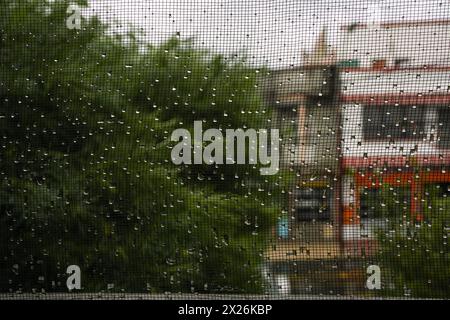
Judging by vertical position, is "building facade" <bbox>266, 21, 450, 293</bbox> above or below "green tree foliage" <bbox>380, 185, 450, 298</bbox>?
above

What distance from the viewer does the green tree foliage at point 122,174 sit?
1.82m

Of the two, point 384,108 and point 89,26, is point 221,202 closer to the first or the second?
point 384,108

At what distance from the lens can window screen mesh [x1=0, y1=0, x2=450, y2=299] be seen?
1771 millimetres

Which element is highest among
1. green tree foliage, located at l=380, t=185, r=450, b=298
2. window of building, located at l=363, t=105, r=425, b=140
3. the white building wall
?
the white building wall

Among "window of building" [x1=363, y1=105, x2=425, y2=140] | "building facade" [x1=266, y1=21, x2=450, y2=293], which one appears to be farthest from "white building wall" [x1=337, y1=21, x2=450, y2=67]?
"window of building" [x1=363, y1=105, x2=425, y2=140]

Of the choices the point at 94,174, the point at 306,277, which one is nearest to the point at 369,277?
the point at 306,277

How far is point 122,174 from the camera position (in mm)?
1853

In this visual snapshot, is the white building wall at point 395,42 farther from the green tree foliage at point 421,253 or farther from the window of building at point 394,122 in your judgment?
the green tree foliage at point 421,253

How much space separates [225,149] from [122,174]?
1.10 ft

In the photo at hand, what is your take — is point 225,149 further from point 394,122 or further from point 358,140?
point 394,122

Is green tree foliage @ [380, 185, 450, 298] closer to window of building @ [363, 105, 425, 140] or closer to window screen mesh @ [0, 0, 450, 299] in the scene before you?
window screen mesh @ [0, 0, 450, 299]

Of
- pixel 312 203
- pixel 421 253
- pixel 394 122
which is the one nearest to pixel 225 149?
pixel 312 203

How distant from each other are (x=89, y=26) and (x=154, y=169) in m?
0.52

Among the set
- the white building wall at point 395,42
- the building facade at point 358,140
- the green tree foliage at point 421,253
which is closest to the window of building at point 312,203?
the building facade at point 358,140
